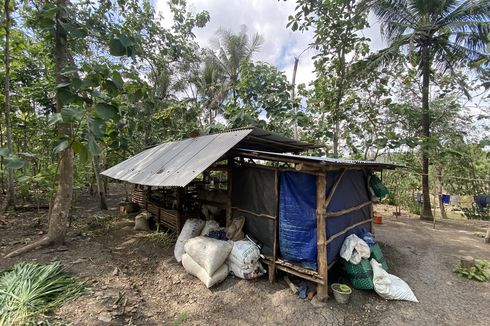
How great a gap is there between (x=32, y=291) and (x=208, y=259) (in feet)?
7.41

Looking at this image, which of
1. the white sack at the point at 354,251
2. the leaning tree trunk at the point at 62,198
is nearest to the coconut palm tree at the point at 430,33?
the white sack at the point at 354,251

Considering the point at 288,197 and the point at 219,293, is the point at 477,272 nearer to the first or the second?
the point at 288,197

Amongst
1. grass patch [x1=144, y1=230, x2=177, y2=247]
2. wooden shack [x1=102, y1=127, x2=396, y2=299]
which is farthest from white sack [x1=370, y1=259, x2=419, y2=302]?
grass patch [x1=144, y1=230, x2=177, y2=247]

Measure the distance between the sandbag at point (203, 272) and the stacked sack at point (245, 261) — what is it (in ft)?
0.56

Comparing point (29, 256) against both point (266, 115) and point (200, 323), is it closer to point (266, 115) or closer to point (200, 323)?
point (200, 323)

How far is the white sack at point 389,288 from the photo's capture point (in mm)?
3604

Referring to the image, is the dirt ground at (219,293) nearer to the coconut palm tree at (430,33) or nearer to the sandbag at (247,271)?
the sandbag at (247,271)

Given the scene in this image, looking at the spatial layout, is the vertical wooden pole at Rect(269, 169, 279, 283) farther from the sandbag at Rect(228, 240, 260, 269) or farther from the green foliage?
the green foliage

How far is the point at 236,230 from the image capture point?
4.39 meters

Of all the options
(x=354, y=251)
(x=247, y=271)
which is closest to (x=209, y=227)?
(x=247, y=271)

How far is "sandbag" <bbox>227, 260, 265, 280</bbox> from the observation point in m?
3.91

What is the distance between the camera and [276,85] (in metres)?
8.16

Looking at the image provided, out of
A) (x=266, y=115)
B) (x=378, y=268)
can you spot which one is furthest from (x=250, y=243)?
(x=266, y=115)

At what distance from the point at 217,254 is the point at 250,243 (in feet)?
1.97
